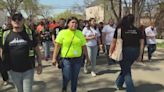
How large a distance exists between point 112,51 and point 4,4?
50686 mm

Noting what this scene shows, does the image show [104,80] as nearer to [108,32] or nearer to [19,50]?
[108,32]

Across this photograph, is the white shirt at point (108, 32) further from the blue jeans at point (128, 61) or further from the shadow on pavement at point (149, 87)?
the blue jeans at point (128, 61)

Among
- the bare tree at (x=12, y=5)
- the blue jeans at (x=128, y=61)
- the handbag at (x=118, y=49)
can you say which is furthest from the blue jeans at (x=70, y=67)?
the bare tree at (x=12, y=5)

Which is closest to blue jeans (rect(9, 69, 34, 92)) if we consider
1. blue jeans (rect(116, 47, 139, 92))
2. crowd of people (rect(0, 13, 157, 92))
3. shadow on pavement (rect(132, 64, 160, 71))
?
crowd of people (rect(0, 13, 157, 92))

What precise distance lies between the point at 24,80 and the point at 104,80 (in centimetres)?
494

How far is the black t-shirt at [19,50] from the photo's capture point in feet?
20.9

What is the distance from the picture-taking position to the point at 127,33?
8.73 meters

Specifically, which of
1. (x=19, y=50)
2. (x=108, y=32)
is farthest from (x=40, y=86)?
(x=19, y=50)

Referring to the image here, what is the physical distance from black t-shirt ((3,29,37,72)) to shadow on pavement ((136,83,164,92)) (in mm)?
3939

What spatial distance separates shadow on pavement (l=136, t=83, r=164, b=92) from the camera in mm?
9748

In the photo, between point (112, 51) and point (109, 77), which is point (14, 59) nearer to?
point (112, 51)

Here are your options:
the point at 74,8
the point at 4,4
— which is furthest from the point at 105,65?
the point at 74,8

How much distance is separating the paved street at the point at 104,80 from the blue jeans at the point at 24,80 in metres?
3.44

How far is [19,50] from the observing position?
6398mm
